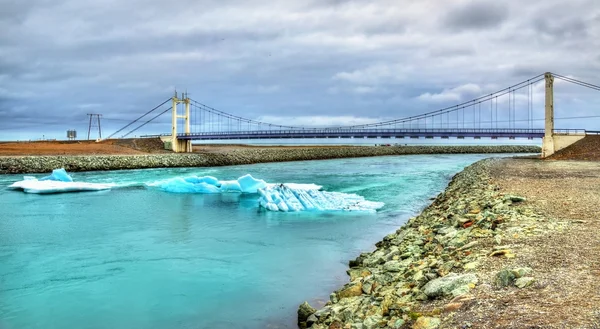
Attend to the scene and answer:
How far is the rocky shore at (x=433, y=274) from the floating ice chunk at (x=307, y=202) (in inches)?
261

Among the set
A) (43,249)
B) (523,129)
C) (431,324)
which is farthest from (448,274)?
(523,129)

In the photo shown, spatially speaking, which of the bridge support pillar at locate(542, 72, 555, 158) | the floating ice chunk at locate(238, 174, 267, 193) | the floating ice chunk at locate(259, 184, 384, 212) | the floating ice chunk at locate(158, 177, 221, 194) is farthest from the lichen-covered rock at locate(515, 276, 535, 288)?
the bridge support pillar at locate(542, 72, 555, 158)

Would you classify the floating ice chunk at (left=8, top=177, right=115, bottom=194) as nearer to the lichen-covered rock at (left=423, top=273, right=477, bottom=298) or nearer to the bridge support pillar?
the lichen-covered rock at (left=423, top=273, right=477, bottom=298)

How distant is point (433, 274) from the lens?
242 inches

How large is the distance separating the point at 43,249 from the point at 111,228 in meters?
2.80

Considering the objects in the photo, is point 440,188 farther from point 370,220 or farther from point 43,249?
point 43,249

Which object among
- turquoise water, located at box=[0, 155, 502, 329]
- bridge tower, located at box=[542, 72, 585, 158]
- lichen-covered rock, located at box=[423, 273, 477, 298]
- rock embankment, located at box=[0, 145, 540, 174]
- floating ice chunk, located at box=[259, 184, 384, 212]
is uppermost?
bridge tower, located at box=[542, 72, 585, 158]

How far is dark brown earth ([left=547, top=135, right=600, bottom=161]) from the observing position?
3234 cm

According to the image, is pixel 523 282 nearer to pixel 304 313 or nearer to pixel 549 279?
pixel 549 279

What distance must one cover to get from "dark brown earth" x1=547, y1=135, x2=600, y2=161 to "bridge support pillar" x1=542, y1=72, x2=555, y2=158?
0.68 meters

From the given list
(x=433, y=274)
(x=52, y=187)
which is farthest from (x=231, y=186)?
(x=433, y=274)

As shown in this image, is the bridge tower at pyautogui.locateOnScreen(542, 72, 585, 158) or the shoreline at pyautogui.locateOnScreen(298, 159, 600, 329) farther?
the bridge tower at pyautogui.locateOnScreen(542, 72, 585, 158)

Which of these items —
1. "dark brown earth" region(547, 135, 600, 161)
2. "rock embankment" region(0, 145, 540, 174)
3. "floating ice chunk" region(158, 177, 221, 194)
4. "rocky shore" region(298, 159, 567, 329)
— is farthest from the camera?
"rock embankment" region(0, 145, 540, 174)

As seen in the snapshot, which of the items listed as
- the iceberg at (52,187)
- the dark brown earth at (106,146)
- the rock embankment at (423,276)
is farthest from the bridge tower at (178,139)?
the rock embankment at (423,276)
